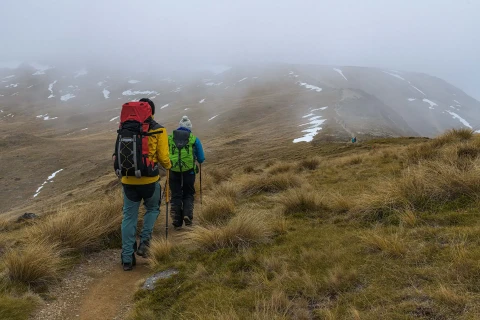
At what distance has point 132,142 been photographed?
5.06 meters

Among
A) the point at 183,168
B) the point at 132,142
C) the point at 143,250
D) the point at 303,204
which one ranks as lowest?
the point at 143,250

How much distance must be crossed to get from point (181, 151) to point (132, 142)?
7.81ft

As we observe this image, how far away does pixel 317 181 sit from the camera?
9344 millimetres

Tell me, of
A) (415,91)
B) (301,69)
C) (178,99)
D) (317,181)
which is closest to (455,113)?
(415,91)

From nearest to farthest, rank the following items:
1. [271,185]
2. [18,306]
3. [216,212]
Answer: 1. [18,306]
2. [216,212]
3. [271,185]

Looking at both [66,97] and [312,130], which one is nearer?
[312,130]

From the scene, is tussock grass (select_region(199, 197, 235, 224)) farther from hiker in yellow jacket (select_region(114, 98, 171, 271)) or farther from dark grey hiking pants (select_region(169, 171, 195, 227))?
hiker in yellow jacket (select_region(114, 98, 171, 271))

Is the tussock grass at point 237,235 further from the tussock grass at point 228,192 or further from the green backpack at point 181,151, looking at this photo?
the tussock grass at point 228,192

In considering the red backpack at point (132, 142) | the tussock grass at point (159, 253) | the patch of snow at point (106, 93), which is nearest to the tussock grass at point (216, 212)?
the tussock grass at point (159, 253)

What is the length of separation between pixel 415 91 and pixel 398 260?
162404 mm

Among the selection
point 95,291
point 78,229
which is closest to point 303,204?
point 95,291

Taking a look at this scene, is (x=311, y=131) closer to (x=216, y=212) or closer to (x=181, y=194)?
(x=181, y=194)

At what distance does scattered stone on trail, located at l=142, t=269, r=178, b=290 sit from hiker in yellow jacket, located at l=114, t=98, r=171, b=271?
94 centimetres

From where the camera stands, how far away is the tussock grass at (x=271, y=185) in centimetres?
870
